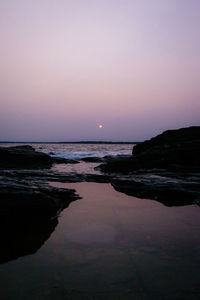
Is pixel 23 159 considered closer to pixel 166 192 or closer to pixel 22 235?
pixel 166 192

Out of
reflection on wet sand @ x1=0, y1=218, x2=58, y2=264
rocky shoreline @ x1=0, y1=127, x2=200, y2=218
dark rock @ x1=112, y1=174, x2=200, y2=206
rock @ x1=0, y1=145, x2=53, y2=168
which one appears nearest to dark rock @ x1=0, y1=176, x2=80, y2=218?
rocky shoreline @ x1=0, y1=127, x2=200, y2=218

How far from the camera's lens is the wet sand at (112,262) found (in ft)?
6.86

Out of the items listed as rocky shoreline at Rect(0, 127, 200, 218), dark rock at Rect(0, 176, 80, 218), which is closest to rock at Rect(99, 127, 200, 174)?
rocky shoreline at Rect(0, 127, 200, 218)

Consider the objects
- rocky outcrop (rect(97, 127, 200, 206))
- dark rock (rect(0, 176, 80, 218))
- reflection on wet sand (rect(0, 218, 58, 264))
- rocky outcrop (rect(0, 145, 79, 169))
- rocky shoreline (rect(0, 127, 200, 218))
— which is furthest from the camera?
rocky outcrop (rect(0, 145, 79, 169))

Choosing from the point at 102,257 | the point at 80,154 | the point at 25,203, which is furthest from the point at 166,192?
the point at 80,154

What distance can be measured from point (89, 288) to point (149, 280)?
66 cm

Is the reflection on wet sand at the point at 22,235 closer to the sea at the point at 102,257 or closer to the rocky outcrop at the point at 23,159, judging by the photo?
the sea at the point at 102,257

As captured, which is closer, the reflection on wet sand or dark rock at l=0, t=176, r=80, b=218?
the reflection on wet sand

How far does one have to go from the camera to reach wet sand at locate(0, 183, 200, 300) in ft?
6.86

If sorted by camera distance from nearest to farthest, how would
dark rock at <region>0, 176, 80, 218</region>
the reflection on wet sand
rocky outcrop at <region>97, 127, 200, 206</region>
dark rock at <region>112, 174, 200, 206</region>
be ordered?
the reflection on wet sand
dark rock at <region>0, 176, 80, 218</region>
dark rock at <region>112, 174, 200, 206</region>
rocky outcrop at <region>97, 127, 200, 206</region>

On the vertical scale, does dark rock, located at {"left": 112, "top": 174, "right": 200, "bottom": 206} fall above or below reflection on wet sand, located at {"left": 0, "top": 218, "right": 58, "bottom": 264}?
below

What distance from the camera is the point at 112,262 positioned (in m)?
2.66

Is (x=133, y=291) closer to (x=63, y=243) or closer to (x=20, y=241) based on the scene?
(x=63, y=243)

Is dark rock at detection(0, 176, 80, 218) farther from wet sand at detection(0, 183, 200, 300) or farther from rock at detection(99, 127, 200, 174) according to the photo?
rock at detection(99, 127, 200, 174)
